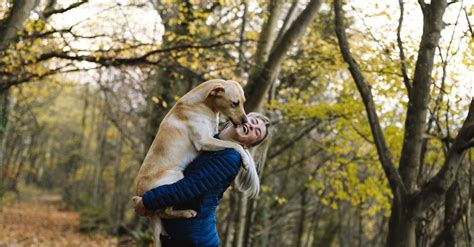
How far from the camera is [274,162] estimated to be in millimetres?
19203

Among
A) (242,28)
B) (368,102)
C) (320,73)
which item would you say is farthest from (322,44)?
(368,102)

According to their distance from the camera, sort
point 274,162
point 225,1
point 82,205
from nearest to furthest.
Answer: point 225,1, point 274,162, point 82,205

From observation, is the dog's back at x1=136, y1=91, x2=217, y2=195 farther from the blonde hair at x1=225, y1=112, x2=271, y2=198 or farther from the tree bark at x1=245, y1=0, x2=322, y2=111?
the tree bark at x1=245, y1=0, x2=322, y2=111

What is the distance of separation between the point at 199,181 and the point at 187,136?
1.10 feet

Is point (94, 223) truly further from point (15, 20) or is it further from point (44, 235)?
point (15, 20)

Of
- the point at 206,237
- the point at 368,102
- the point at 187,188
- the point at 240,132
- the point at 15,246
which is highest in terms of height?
the point at 368,102

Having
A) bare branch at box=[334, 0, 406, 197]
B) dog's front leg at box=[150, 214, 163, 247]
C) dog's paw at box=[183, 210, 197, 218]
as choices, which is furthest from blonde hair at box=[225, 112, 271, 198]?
bare branch at box=[334, 0, 406, 197]

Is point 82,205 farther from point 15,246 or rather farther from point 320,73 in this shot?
point 320,73

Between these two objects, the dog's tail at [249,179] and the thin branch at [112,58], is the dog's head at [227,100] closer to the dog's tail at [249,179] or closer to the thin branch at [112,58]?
the dog's tail at [249,179]

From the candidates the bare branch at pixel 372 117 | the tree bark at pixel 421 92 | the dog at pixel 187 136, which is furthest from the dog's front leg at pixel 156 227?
the tree bark at pixel 421 92

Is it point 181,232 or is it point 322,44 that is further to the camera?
point 322,44

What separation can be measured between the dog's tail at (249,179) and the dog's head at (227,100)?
23 cm

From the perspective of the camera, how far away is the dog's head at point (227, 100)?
3.11m

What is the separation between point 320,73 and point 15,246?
929 cm
